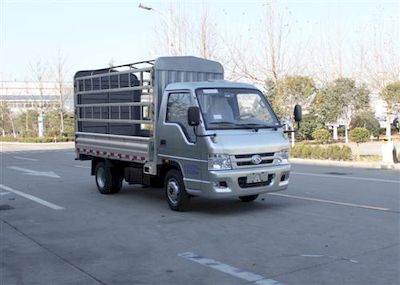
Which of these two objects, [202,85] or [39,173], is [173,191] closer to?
[202,85]

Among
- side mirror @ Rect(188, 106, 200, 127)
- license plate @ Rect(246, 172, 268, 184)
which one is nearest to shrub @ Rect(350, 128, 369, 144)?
license plate @ Rect(246, 172, 268, 184)

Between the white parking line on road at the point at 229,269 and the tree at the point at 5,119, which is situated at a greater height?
the tree at the point at 5,119

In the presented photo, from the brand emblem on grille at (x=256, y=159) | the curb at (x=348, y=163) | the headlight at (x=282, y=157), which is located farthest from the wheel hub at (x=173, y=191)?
the curb at (x=348, y=163)

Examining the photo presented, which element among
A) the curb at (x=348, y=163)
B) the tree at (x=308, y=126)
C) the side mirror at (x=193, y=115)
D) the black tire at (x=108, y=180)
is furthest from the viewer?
the tree at (x=308, y=126)

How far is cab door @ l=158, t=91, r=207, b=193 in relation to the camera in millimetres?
8883

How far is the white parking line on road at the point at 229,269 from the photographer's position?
5.41 m

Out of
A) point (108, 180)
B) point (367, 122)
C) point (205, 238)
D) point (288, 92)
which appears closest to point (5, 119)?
point (367, 122)

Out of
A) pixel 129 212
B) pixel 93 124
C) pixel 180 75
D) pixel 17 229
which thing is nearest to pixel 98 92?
pixel 93 124

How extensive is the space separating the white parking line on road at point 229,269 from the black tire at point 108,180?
566 centimetres

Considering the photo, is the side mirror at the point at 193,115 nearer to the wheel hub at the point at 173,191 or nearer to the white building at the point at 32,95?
the wheel hub at the point at 173,191

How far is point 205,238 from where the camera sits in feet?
24.3

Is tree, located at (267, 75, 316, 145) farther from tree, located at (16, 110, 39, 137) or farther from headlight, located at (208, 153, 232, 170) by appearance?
tree, located at (16, 110, 39, 137)

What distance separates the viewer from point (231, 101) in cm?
945

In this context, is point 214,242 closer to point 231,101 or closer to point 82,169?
point 231,101
